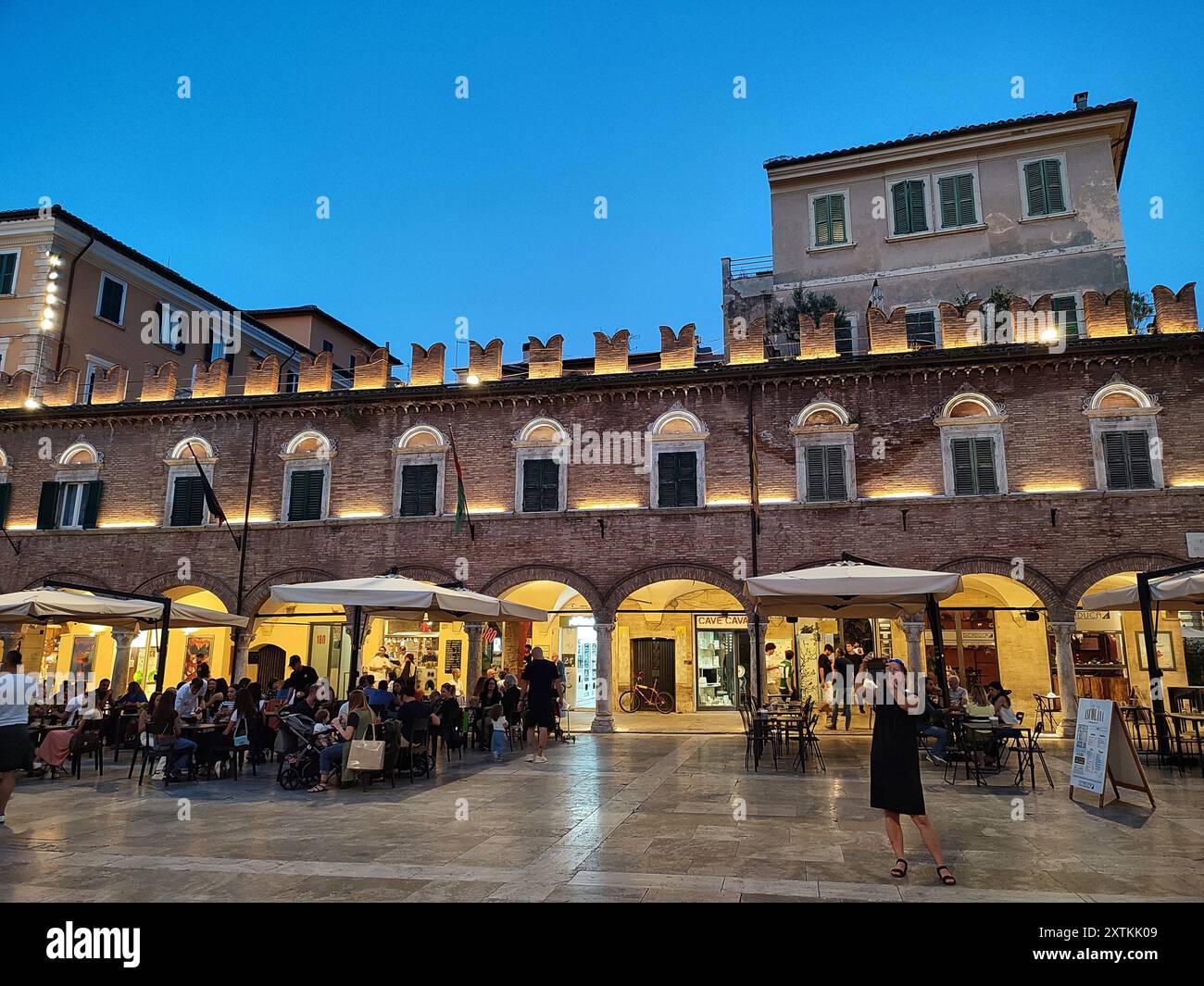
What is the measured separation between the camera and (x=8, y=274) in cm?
2436

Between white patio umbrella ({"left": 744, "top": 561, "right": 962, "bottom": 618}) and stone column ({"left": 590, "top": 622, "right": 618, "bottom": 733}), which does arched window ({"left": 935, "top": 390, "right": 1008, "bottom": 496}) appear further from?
stone column ({"left": 590, "top": 622, "right": 618, "bottom": 733})

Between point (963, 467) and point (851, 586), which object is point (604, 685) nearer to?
point (851, 586)

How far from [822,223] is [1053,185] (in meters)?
5.86

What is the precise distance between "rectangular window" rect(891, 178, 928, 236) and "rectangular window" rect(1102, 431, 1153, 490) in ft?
26.6

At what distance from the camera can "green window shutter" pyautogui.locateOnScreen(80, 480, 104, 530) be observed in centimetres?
2145

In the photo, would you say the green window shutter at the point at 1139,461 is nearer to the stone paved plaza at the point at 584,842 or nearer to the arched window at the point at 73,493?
the stone paved plaza at the point at 584,842

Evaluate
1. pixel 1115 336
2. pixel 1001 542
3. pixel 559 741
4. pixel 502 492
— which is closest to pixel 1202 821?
pixel 1001 542

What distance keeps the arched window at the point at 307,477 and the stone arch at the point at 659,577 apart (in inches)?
305

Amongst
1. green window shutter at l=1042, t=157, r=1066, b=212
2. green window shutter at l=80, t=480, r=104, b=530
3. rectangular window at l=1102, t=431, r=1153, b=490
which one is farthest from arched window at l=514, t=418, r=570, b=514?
green window shutter at l=1042, t=157, r=1066, b=212

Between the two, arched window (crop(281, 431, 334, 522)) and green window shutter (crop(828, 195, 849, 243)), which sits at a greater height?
green window shutter (crop(828, 195, 849, 243))

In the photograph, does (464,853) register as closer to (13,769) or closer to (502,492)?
(13,769)

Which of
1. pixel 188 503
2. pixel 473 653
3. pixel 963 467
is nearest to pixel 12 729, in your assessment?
pixel 473 653

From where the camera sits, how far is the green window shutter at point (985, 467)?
17.6 meters
